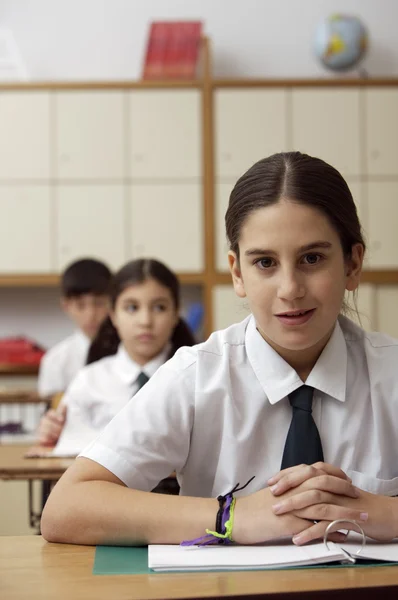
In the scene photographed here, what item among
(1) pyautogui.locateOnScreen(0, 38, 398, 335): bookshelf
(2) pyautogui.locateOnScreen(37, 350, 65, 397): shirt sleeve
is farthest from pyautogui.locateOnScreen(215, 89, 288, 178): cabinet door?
(2) pyautogui.locateOnScreen(37, 350, 65, 397): shirt sleeve

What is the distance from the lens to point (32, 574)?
1060 millimetres

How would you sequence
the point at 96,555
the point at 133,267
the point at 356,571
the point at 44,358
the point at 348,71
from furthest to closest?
1. the point at 348,71
2. the point at 44,358
3. the point at 133,267
4. the point at 96,555
5. the point at 356,571

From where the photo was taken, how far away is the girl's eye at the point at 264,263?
1334 mm

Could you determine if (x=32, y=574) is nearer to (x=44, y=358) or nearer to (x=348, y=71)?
(x=44, y=358)

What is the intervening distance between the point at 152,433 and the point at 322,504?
30 cm

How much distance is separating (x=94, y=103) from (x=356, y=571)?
462 centimetres

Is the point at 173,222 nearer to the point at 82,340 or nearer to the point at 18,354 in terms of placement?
the point at 82,340

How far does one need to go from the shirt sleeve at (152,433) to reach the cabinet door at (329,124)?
4135 millimetres

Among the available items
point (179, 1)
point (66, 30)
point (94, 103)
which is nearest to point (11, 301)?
point (94, 103)

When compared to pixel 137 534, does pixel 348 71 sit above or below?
above

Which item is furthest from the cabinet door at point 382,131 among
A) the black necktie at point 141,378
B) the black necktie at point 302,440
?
the black necktie at point 302,440

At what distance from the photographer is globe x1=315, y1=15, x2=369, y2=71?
17.4 feet

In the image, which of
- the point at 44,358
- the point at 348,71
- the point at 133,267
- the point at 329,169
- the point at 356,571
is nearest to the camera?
the point at 356,571

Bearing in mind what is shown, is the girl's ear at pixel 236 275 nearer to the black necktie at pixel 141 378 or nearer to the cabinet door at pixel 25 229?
the black necktie at pixel 141 378
